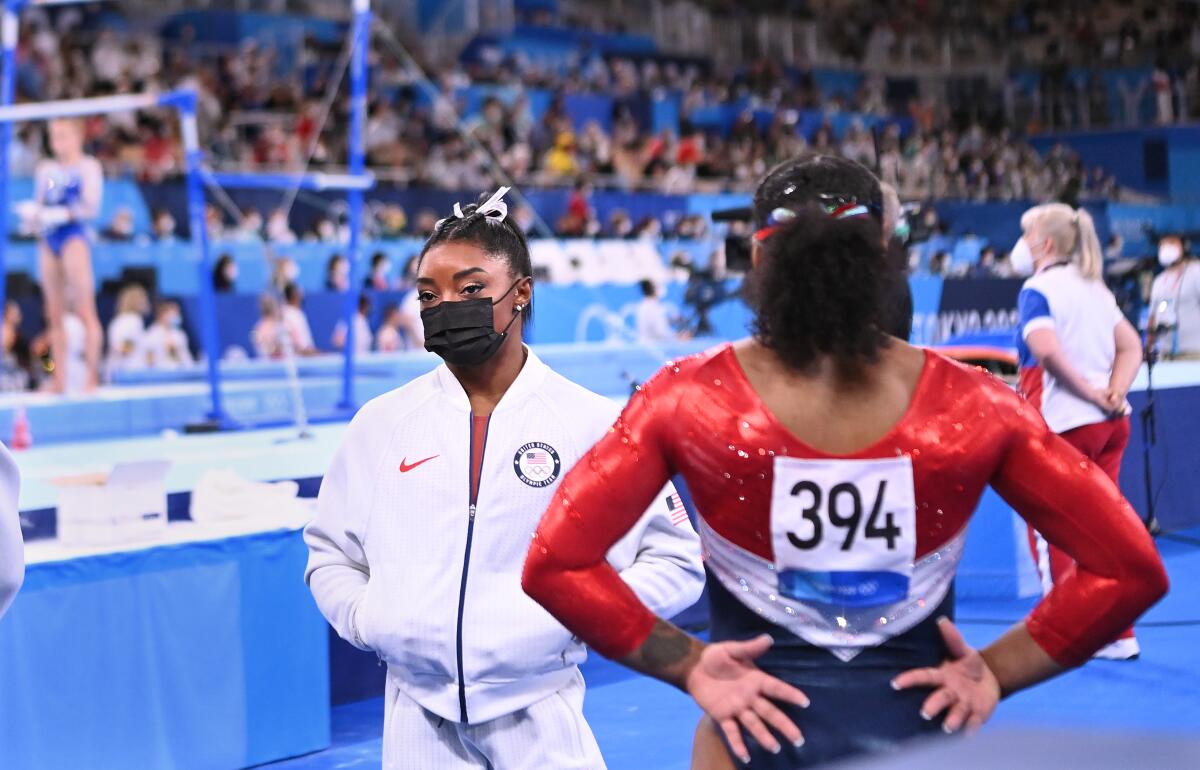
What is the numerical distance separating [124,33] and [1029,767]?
57.0 ft

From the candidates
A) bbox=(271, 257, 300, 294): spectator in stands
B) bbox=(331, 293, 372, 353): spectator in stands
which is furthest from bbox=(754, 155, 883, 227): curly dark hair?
bbox=(331, 293, 372, 353): spectator in stands

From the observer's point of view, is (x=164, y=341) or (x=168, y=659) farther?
(x=164, y=341)

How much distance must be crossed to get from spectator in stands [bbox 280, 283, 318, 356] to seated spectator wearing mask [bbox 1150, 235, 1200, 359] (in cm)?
662

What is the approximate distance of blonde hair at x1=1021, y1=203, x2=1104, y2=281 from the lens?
5078mm

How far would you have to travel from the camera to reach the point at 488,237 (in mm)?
2500

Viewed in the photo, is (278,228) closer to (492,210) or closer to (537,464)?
(492,210)

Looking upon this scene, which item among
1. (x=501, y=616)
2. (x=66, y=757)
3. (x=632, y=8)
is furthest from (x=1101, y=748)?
(x=632, y=8)

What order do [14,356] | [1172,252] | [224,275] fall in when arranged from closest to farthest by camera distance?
1. [1172,252]
2. [14,356]
3. [224,275]

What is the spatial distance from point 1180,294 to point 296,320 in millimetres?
6990

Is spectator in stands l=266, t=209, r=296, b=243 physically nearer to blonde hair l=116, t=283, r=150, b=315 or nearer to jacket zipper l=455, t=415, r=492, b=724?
blonde hair l=116, t=283, r=150, b=315

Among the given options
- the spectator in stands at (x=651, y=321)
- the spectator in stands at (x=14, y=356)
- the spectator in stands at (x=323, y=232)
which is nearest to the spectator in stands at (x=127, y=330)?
the spectator in stands at (x=14, y=356)

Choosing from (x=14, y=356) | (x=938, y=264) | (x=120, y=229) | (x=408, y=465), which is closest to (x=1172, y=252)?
(x=938, y=264)

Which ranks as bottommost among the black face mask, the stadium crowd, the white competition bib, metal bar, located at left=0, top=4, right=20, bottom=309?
the white competition bib

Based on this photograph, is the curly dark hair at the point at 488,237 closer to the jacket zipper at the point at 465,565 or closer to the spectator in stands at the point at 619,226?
the jacket zipper at the point at 465,565
